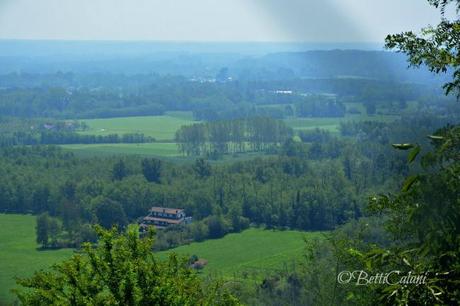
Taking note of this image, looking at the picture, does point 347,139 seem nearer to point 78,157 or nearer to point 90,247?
point 78,157

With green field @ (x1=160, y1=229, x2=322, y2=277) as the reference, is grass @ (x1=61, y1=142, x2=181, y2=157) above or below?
above

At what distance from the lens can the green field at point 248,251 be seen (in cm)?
2542

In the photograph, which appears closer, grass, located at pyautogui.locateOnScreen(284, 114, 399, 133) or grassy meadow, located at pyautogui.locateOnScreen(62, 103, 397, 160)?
grassy meadow, located at pyautogui.locateOnScreen(62, 103, 397, 160)

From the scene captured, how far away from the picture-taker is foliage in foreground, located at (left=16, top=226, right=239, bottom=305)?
5.57 m

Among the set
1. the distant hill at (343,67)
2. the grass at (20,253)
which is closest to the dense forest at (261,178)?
the distant hill at (343,67)

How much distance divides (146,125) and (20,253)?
4324 cm

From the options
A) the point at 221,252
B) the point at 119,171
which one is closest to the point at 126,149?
the point at 119,171

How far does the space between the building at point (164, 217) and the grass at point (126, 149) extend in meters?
15.4

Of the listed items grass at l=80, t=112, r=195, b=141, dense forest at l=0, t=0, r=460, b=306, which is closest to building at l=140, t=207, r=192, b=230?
dense forest at l=0, t=0, r=460, b=306

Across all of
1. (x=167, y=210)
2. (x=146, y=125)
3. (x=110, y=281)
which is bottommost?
(x=167, y=210)

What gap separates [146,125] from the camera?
71625mm

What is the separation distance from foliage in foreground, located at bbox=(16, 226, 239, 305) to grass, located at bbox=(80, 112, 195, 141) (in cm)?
5453

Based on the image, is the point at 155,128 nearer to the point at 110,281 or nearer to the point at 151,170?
the point at 151,170

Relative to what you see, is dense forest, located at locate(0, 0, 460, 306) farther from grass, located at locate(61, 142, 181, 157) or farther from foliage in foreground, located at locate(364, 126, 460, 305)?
grass, located at locate(61, 142, 181, 157)
